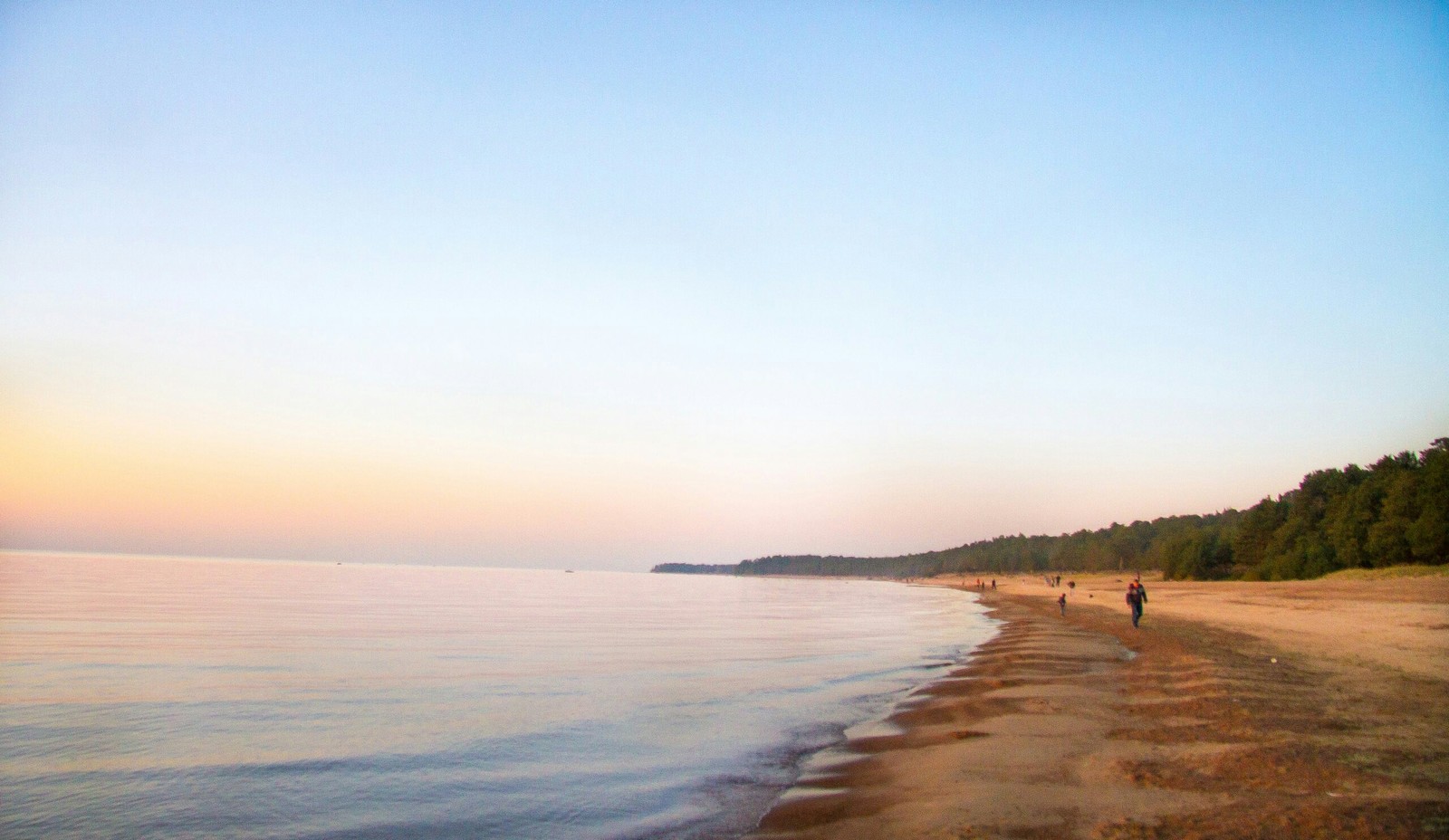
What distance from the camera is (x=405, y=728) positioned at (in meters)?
14.7

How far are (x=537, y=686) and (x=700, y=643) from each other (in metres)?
13.6

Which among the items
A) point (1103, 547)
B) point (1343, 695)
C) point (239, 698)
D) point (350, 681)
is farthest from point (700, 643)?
point (1103, 547)

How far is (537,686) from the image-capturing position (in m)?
20.0

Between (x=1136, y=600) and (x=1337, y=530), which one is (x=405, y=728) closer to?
(x=1136, y=600)

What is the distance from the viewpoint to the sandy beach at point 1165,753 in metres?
7.41

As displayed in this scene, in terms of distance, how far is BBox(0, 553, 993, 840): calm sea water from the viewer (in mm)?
9672

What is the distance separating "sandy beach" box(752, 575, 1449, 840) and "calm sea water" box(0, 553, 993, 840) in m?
1.59

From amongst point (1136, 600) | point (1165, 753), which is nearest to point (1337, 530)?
point (1136, 600)

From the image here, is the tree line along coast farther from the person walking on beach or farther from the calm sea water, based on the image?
the calm sea water

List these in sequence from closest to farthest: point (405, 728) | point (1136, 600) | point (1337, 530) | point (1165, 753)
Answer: point (1165, 753) < point (405, 728) < point (1136, 600) < point (1337, 530)

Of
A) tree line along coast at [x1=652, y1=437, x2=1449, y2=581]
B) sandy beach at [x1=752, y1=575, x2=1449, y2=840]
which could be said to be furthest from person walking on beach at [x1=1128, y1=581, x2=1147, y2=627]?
tree line along coast at [x1=652, y1=437, x2=1449, y2=581]

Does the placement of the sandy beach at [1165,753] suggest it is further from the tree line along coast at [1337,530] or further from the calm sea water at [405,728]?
the tree line along coast at [1337,530]

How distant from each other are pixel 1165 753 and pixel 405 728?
41.6 ft

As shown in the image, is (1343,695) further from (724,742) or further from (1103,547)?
(1103,547)
